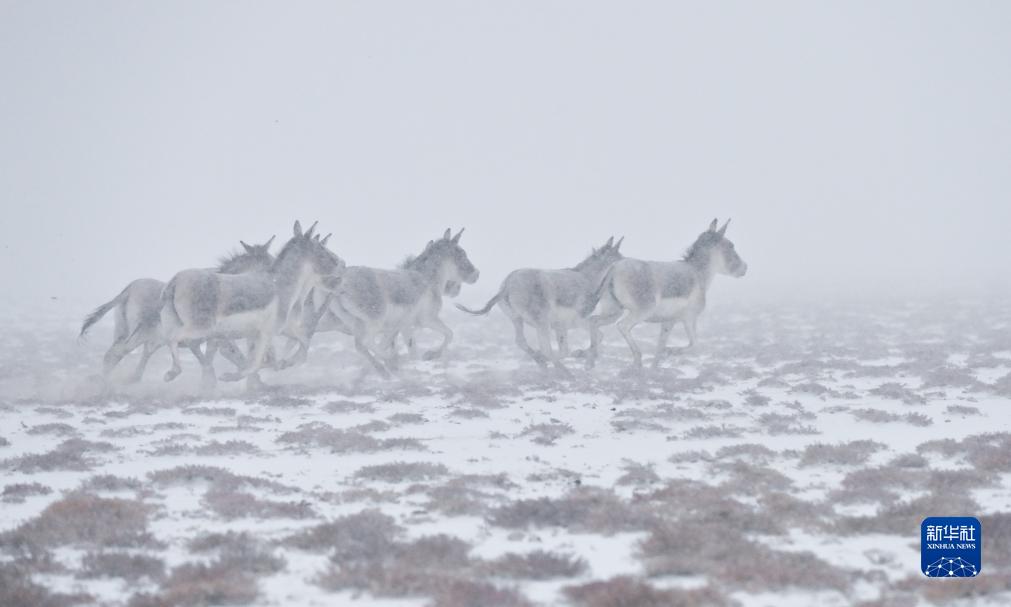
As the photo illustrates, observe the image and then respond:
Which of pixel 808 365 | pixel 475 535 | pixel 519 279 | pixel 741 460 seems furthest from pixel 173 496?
pixel 808 365

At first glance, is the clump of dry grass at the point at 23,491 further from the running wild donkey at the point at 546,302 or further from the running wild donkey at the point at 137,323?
the running wild donkey at the point at 546,302

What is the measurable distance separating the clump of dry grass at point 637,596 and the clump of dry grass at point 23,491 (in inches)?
243

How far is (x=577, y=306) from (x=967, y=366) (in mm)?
8304

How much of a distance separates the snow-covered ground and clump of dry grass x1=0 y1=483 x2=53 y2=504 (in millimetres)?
27

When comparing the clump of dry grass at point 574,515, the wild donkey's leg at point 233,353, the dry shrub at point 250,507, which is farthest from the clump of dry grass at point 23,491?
the wild donkey's leg at point 233,353

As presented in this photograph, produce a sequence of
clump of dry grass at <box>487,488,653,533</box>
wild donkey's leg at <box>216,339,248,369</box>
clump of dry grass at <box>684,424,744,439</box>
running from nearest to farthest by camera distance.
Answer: clump of dry grass at <box>487,488,653,533</box>
clump of dry grass at <box>684,424,744,439</box>
wild donkey's leg at <box>216,339,248,369</box>

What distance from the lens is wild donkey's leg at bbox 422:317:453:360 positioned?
21.8 m

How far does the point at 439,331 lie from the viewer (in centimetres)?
2256

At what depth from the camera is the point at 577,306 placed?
22.3 metres

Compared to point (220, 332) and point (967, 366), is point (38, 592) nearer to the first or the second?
point (220, 332)

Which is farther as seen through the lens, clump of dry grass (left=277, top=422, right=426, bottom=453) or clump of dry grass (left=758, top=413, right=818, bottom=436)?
clump of dry grass (left=758, top=413, right=818, bottom=436)

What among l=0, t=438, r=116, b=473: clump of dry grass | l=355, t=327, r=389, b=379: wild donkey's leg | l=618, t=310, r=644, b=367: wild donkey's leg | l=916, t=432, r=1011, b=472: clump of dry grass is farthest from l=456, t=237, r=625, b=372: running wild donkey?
l=0, t=438, r=116, b=473: clump of dry grass

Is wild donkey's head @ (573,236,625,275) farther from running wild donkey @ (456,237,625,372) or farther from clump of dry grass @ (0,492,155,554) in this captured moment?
clump of dry grass @ (0,492,155,554)

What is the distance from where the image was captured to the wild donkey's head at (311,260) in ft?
64.6
